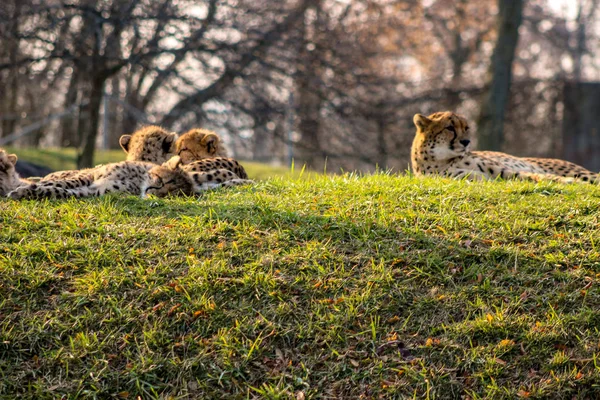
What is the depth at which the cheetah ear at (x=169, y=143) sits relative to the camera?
7746mm

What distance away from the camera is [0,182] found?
6.36 meters

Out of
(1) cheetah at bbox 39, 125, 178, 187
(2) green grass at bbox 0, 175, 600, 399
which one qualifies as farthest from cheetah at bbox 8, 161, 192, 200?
(1) cheetah at bbox 39, 125, 178, 187

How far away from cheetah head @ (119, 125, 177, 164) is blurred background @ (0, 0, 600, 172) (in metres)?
2.70

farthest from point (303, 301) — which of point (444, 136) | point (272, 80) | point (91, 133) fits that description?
point (272, 80)

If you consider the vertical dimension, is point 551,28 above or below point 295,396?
above

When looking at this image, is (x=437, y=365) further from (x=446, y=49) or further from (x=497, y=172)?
(x=446, y=49)

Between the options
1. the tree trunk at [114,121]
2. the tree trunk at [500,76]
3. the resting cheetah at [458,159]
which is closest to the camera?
the resting cheetah at [458,159]

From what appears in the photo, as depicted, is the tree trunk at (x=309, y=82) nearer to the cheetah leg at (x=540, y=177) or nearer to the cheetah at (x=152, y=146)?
the cheetah at (x=152, y=146)

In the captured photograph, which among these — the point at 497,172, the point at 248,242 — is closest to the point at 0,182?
the point at 248,242

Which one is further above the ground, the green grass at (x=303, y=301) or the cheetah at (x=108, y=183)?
the cheetah at (x=108, y=183)

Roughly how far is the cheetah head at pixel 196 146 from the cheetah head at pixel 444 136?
2.35 metres

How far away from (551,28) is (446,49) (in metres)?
4.43

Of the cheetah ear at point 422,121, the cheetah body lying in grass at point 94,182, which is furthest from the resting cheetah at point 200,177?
the cheetah ear at point 422,121

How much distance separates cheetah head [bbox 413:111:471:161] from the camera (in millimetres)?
7855
